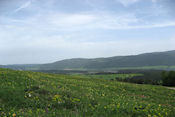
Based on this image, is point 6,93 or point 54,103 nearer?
point 54,103

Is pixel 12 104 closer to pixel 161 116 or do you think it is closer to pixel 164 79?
pixel 161 116

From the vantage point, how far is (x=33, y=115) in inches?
290

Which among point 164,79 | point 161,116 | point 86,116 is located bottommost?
point 164,79

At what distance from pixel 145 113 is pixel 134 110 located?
625 mm

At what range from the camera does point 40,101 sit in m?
10.1

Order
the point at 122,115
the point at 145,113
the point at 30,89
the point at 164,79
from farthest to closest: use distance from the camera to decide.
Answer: the point at 164,79 → the point at 30,89 → the point at 145,113 → the point at 122,115

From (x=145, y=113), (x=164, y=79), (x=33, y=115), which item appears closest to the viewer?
(x=33, y=115)

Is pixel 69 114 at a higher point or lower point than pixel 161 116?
higher

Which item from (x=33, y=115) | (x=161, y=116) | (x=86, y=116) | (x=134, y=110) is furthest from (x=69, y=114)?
(x=161, y=116)

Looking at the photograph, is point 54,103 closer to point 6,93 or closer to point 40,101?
point 40,101

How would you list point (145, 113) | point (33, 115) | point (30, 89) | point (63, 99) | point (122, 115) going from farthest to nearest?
point (30, 89), point (63, 99), point (145, 113), point (122, 115), point (33, 115)

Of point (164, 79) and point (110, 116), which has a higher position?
point (110, 116)

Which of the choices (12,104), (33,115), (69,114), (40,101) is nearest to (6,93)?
(12,104)

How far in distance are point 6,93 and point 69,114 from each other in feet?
19.6
